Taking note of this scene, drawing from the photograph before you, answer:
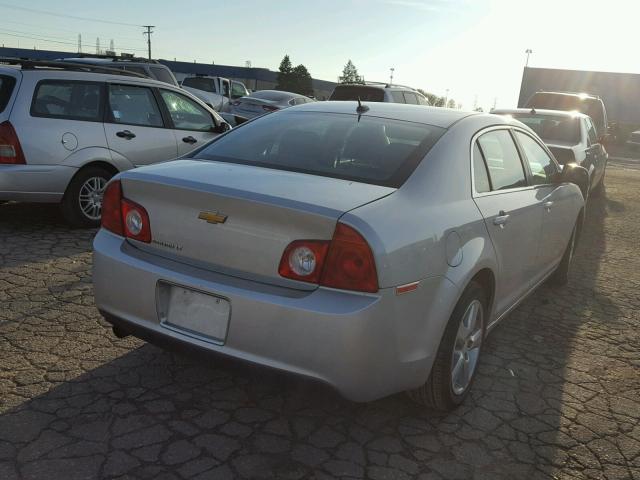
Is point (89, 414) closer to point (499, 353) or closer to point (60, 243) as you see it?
point (499, 353)

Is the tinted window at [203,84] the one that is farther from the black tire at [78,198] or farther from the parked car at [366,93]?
the black tire at [78,198]

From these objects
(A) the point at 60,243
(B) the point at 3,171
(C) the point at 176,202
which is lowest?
(A) the point at 60,243

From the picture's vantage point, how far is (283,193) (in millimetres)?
2594

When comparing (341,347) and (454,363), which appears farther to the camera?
(454,363)

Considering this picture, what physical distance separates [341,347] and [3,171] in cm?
447

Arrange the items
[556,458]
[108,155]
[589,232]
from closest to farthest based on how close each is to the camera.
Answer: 1. [556,458]
2. [108,155]
3. [589,232]

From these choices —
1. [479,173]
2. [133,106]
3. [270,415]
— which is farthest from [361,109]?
[133,106]

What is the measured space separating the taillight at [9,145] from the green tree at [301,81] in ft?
230

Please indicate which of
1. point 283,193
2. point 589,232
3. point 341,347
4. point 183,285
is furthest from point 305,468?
point 589,232

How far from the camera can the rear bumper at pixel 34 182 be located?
18.2 ft

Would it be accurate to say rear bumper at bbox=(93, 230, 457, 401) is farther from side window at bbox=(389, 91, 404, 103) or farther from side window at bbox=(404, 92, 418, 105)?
side window at bbox=(404, 92, 418, 105)

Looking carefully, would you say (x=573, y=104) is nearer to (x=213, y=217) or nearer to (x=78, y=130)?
(x=78, y=130)

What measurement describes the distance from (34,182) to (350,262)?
442cm

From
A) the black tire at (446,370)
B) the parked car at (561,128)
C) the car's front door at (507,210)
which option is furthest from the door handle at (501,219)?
the parked car at (561,128)
